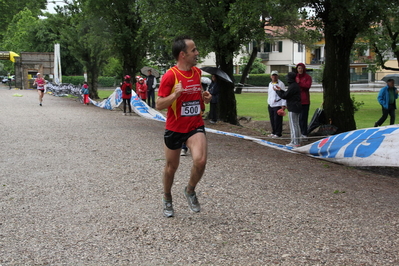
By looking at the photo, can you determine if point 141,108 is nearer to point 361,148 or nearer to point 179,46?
point 361,148

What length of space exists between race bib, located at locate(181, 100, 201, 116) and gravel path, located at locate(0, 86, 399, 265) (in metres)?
1.13

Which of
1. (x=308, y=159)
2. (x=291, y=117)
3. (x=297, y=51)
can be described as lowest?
(x=308, y=159)

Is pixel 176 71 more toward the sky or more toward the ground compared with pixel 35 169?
more toward the sky

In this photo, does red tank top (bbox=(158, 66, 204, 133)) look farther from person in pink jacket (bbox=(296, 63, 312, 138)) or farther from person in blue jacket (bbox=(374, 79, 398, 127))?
person in blue jacket (bbox=(374, 79, 398, 127))

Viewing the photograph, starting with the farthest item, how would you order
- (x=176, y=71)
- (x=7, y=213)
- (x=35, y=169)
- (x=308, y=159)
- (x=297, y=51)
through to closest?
(x=297, y=51) < (x=308, y=159) < (x=35, y=169) < (x=7, y=213) < (x=176, y=71)

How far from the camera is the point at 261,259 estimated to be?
4324 mm

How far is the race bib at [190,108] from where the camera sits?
5368 millimetres

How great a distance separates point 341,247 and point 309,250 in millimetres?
316

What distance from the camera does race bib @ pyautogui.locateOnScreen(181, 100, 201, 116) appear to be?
211 inches

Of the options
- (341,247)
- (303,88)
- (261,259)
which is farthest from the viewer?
(303,88)

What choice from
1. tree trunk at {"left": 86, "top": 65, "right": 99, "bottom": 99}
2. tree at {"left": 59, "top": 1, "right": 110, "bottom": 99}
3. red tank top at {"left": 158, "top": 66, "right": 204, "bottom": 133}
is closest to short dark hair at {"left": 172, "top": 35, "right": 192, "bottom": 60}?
red tank top at {"left": 158, "top": 66, "right": 204, "bottom": 133}

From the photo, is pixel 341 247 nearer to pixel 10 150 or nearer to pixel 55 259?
pixel 55 259

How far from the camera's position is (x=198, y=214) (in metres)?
5.69

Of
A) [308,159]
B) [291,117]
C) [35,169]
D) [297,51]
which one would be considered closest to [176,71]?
[35,169]
